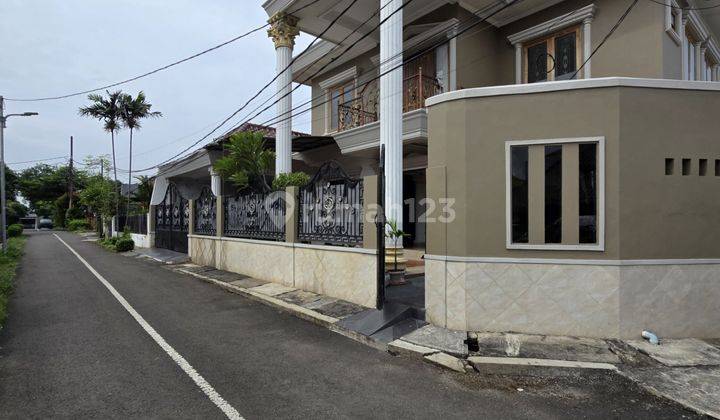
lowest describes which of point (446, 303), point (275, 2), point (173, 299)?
point (173, 299)

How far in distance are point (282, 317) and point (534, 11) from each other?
9.42 meters

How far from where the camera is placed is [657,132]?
5074 mm

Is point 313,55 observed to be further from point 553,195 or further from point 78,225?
point 78,225

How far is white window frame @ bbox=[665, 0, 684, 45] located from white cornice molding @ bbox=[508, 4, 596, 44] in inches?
54.4

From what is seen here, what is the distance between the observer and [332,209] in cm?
756

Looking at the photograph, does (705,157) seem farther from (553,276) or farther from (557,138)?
(553,276)

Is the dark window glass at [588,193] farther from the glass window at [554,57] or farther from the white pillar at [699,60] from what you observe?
the white pillar at [699,60]

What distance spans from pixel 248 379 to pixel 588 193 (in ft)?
15.6

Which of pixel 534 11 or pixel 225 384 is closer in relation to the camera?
pixel 225 384

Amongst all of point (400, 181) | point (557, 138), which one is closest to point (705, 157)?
point (557, 138)

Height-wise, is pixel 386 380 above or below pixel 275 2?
below

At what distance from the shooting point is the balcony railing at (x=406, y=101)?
10359mm

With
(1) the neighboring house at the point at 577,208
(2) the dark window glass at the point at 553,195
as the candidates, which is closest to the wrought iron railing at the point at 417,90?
(1) the neighboring house at the point at 577,208

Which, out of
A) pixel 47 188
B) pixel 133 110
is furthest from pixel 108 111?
pixel 47 188
